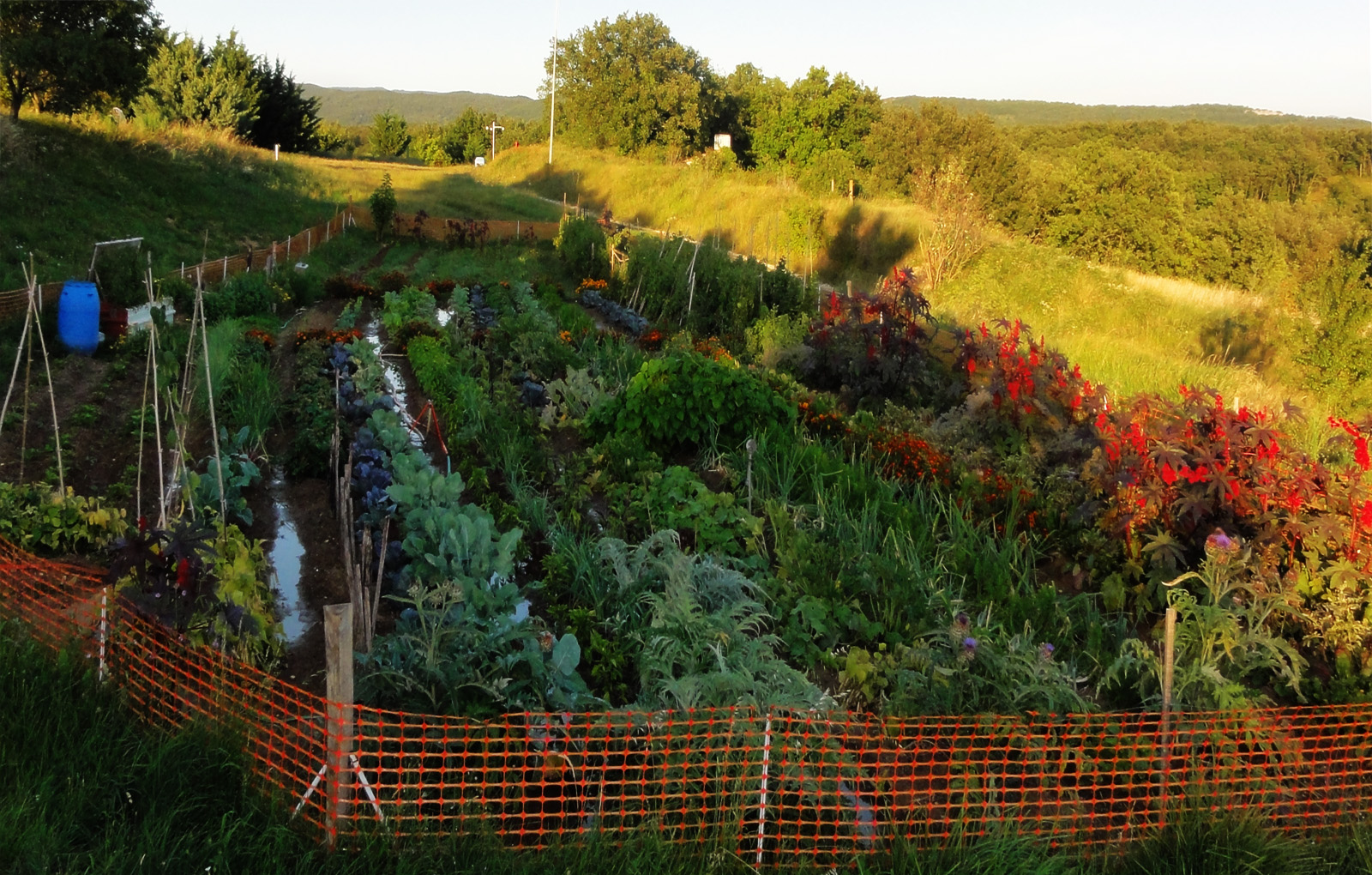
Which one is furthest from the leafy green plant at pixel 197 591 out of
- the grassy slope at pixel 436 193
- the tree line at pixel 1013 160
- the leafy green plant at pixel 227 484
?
the grassy slope at pixel 436 193

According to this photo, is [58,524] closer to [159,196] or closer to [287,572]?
[287,572]

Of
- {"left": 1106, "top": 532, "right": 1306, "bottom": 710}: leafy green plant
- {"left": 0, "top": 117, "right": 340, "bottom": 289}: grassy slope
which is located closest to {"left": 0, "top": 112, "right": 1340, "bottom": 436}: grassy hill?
{"left": 0, "top": 117, "right": 340, "bottom": 289}: grassy slope

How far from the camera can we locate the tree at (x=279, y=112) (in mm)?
37406

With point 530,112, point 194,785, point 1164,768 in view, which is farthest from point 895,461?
point 530,112

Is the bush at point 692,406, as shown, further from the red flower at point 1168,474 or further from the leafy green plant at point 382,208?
the leafy green plant at point 382,208

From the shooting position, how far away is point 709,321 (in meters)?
13.8

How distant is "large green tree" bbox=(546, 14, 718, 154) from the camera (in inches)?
1799

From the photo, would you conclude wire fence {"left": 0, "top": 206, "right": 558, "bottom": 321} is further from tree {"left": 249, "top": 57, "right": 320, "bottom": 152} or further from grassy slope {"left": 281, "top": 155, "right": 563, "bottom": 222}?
tree {"left": 249, "top": 57, "right": 320, "bottom": 152}

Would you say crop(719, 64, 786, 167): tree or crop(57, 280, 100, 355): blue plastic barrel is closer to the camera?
crop(57, 280, 100, 355): blue plastic barrel

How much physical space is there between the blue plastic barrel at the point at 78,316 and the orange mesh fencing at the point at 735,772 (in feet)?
24.9

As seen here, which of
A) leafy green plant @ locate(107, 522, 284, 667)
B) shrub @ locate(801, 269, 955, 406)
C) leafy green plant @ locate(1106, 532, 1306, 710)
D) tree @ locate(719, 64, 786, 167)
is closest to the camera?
leafy green plant @ locate(107, 522, 284, 667)

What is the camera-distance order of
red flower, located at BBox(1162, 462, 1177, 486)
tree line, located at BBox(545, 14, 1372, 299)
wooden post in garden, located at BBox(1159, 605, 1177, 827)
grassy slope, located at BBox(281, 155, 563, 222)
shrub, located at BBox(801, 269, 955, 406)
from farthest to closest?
tree line, located at BBox(545, 14, 1372, 299) < grassy slope, located at BBox(281, 155, 563, 222) < shrub, located at BBox(801, 269, 955, 406) < red flower, located at BBox(1162, 462, 1177, 486) < wooden post in garden, located at BBox(1159, 605, 1177, 827)

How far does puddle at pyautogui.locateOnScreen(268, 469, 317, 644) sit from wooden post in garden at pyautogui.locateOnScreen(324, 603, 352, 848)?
76.2 inches

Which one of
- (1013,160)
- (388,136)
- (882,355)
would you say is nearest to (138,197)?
(882,355)
